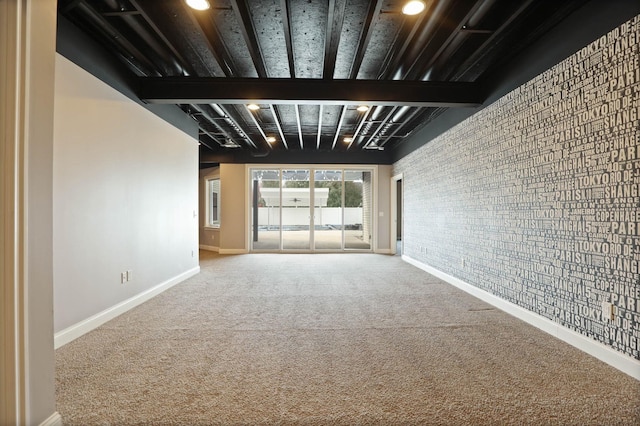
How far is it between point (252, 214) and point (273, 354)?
6.72 metres

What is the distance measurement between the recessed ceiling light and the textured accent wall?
51.9 inches

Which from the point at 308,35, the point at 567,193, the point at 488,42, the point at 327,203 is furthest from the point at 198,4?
the point at 327,203

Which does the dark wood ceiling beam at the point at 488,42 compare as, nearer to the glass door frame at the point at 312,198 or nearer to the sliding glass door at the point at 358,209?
the glass door frame at the point at 312,198

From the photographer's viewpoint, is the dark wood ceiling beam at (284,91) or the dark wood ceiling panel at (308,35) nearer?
the dark wood ceiling panel at (308,35)

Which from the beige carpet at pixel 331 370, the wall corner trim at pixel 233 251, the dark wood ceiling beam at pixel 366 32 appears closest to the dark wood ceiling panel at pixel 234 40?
the dark wood ceiling beam at pixel 366 32

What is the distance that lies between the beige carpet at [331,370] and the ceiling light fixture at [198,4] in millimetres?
2742

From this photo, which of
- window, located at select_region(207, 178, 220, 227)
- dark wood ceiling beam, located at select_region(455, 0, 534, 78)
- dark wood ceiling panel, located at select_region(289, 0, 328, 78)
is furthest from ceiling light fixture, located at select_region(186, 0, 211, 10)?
window, located at select_region(207, 178, 220, 227)

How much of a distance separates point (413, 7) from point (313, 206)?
20.8 ft

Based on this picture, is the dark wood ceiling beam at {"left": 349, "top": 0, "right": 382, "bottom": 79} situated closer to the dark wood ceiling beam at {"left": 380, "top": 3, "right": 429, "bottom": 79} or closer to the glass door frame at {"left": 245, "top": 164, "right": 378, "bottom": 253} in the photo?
the dark wood ceiling beam at {"left": 380, "top": 3, "right": 429, "bottom": 79}

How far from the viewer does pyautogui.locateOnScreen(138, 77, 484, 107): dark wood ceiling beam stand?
13.1ft

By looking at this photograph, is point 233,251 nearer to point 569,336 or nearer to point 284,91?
point 284,91

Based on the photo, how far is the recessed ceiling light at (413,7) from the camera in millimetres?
2587

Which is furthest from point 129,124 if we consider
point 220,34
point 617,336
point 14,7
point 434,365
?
point 617,336

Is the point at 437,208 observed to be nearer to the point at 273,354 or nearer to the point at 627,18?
the point at 627,18
